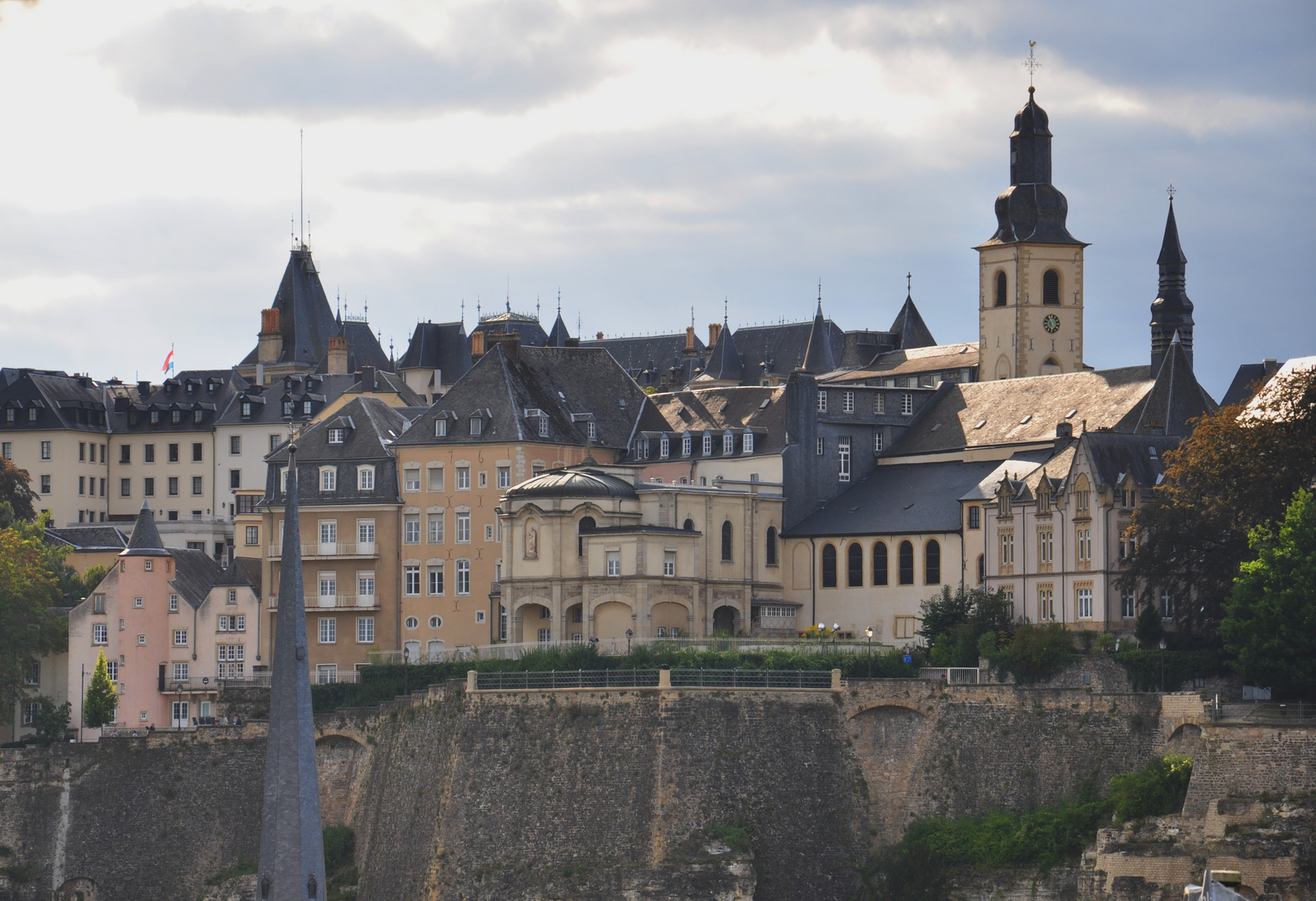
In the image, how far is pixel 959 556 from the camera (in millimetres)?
104188

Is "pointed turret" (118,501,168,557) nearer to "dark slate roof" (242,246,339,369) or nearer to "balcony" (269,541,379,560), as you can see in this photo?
"balcony" (269,541,379,560)

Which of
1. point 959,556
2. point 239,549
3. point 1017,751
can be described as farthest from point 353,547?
point 1017,751

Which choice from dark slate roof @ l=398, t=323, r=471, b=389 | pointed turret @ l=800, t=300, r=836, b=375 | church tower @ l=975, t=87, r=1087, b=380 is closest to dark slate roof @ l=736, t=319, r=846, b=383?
pointed turret @ l=800, t=300, r=836, b=375

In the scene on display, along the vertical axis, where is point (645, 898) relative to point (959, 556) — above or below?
below

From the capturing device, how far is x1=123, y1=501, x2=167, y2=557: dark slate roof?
113 metres

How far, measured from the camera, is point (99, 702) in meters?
108

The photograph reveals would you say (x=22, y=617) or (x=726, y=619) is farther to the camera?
(x=22, y=617)

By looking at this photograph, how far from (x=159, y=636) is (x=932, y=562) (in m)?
31.3

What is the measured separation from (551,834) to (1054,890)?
16.9 metres

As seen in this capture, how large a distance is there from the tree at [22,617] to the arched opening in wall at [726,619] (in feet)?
87.4

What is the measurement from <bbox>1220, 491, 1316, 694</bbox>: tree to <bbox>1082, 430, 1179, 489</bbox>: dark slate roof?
12.5 metres

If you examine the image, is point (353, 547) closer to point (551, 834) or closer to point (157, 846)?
point (157, 846)

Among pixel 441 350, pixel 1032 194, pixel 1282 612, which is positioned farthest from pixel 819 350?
pixel 1282 612

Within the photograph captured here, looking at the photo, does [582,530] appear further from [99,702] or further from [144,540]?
[99,702]
